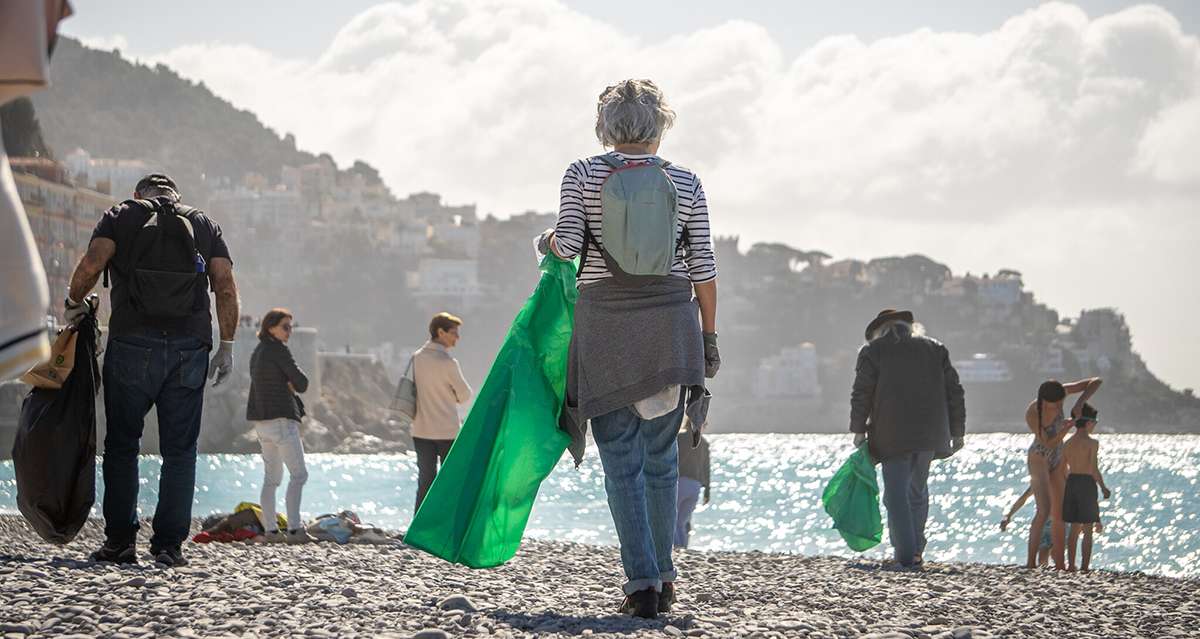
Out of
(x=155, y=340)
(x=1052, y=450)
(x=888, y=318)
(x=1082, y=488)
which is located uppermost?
(x=888, y=318)

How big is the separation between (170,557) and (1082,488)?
23.7 ft

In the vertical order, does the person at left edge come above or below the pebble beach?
above

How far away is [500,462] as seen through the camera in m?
5.02

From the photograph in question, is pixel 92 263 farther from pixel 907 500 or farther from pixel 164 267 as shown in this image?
pixel 907 500

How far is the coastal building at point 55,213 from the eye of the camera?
2370 inches

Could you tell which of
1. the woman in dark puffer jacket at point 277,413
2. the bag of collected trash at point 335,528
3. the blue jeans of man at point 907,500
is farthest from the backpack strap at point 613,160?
the bag of collected trash at point 335,528

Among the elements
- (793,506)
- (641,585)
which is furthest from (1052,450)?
(793,506)

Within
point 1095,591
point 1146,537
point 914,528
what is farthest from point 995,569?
point 1146,537

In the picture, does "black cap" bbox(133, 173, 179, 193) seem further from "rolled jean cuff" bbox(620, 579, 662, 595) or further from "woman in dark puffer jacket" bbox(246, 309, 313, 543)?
"rolled jean cuff" bbox(620, 579, 662, 595)

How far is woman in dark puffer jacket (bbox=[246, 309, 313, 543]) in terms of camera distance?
930 cm

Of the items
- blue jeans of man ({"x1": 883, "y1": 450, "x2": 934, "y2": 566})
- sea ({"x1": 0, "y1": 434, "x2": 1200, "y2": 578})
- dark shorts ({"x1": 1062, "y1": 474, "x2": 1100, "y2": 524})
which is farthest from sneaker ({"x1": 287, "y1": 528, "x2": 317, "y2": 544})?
sea ({"x1": 0, "y1": 434, "x2": 1200, "y2": 578})

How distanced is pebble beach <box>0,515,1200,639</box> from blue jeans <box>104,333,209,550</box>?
Answer: 28 centimetres

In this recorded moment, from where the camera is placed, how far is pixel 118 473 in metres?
6.11

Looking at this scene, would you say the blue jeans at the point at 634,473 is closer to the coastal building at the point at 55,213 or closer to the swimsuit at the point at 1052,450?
the swimsuit at the point at 1052,450
